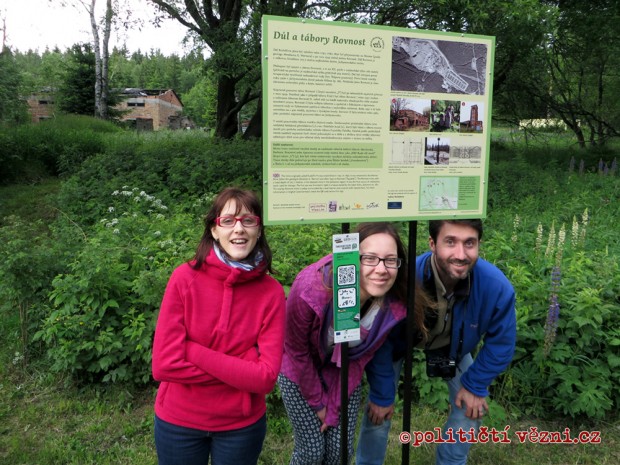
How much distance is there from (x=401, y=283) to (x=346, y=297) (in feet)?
1.29

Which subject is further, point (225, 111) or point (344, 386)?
point (225, 111)

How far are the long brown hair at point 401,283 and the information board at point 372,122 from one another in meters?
0.12

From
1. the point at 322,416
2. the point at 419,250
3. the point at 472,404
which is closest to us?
the point at 322,416

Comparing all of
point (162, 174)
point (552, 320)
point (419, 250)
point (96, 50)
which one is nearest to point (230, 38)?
point (162, 174)

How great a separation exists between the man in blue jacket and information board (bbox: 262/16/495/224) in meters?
0.20

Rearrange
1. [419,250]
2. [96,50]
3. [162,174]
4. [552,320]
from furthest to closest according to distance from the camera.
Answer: [96,50] → [162,174] → [419,250] → [552,320]

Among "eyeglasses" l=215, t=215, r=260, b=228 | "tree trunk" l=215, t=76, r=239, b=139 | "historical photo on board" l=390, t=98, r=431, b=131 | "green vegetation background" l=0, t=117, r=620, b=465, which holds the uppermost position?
"tree trunk" l=215, t=76, r=239, b=139

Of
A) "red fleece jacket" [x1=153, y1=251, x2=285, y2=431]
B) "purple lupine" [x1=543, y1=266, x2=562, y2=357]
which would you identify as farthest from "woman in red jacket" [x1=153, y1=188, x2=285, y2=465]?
"purple lupine" [x1=543, y1=266, x2=562, y2=357]

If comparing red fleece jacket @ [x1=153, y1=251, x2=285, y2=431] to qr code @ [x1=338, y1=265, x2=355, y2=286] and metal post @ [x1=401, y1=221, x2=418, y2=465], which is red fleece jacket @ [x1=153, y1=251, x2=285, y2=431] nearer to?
qr code @ [x1=338, y1=265, x2=355, y2=286]

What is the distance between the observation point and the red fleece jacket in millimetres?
1943

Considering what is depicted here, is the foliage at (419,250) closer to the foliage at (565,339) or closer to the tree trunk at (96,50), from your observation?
the foliage at (565,339)

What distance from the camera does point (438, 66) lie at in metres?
2.08

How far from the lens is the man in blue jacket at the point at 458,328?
7.54 feet

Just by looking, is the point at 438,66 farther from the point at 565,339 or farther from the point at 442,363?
the point at 565,339
